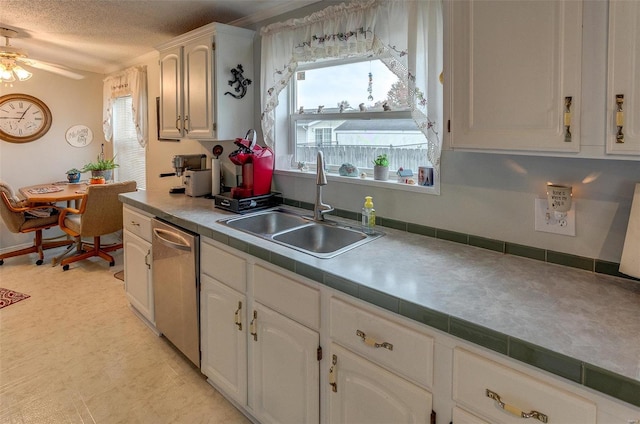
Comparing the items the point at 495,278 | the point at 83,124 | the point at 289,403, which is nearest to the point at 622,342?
the point at 495,278

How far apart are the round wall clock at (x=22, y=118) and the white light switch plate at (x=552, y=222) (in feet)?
17.9

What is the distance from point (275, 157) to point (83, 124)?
382 centimetres

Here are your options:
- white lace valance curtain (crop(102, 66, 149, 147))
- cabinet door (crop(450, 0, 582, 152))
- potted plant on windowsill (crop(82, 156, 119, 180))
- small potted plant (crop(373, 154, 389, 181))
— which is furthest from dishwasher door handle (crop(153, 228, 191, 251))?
potted plant on windowsill (crop(82, 156, 119, 180))

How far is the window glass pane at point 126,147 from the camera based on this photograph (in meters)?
4.79

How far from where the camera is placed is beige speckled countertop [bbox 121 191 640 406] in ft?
2.99

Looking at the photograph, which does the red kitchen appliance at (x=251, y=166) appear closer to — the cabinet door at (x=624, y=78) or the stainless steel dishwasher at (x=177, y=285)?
the stainless steel dishwasher at (x=177, y=285)

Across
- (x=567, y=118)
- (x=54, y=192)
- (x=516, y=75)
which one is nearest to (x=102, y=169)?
(x=54, y=192)

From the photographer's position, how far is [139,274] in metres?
2.86

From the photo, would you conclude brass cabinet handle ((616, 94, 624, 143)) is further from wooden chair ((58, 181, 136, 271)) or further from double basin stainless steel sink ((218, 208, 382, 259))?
wooden chair ((58, 181, 136, 271))

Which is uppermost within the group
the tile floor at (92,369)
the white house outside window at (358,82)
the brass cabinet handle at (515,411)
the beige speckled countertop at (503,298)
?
the white house outside window at (358,82)

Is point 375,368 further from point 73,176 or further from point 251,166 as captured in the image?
point 73,176

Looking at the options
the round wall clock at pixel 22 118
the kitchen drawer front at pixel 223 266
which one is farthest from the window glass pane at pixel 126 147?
the kitchen drawer front at pixel 223 266

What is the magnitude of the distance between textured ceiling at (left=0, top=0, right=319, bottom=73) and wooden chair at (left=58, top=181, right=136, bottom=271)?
4.51 ft

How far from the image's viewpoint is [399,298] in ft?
3.98
